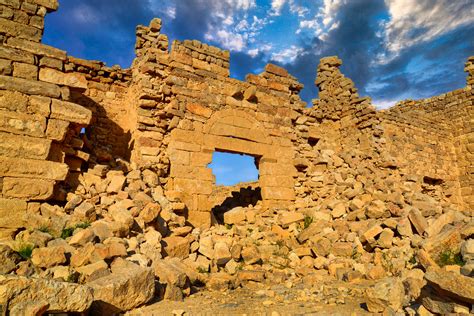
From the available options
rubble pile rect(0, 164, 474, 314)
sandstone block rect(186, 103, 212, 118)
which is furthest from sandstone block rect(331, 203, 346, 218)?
sandstone block rect(186, 103, 212, 118)

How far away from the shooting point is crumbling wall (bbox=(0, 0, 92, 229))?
499 centimetres

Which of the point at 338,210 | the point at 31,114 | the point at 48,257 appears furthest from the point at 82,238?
the point at 338,210

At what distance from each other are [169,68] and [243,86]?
2.08 meters

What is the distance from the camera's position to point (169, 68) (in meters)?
7.88

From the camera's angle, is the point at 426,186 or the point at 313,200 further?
the point at 426,186

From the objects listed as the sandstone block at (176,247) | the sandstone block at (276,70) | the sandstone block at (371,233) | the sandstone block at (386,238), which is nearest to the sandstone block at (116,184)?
the sandstone block at (176,247)

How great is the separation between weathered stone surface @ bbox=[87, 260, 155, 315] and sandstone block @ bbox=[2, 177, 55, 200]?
1974 millimetres

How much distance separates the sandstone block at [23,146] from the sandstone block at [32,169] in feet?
0.29

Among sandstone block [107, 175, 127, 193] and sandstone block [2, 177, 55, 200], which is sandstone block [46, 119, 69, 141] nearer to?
sandstone block [2, 177, 55, 200]

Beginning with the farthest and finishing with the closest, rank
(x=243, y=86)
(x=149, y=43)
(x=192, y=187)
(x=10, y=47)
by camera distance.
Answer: (x=243, y=86), (x=149, y=43), (x=192, y=187), (x=10, y=47)

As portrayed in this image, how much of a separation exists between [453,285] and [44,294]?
3700 mm

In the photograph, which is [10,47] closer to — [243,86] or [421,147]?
[243,86]

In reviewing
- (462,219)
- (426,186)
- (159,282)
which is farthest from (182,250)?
(426,186)

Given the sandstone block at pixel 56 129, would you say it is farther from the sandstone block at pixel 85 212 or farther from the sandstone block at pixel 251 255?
the sandstone block at pixel 251 255
